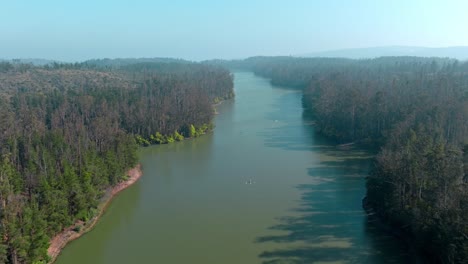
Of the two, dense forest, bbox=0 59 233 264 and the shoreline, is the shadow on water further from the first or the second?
dense forest, bbox=0 59 233 264

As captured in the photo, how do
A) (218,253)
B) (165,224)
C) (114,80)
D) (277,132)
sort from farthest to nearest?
(114,80) → (277,132) → (165,224) → (218,253)

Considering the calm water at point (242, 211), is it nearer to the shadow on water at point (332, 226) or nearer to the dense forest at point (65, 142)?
the shadow on water at point (332, 226)

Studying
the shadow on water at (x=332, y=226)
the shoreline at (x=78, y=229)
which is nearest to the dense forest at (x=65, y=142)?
the shoreline at (x=78, y=229)

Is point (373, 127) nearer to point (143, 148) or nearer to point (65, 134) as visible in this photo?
point (143, 148)

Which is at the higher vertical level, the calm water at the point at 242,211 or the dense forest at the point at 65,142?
the dense forest at the point at 65,142

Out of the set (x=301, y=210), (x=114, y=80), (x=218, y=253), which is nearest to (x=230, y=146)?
(x=301, y=210)
